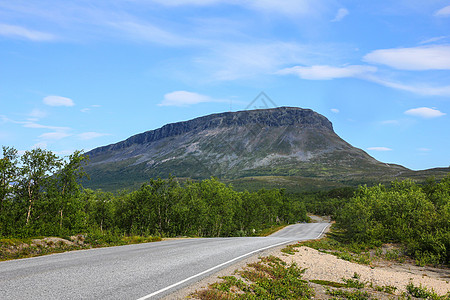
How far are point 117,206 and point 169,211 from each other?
13.2m

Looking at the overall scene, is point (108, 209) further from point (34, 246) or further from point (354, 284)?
point (354, 284)

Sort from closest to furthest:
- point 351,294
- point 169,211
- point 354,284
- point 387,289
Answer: point 351,294
point 387,289
point 354,284
point 169,211

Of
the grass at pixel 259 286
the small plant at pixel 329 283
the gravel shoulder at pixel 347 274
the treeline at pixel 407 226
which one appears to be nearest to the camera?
the grass at pixel 259 286

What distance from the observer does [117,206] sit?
60344mm

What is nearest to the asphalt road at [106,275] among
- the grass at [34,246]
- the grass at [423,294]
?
the grass at [34,246]

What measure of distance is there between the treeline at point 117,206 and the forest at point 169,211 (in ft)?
0.19

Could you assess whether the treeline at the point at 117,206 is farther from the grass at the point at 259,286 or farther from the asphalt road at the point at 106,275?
the grass at the point at 259,286

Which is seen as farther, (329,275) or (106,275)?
(329,275)

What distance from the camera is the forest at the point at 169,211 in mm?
20750

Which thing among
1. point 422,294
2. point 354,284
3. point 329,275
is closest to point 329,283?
point 354,284

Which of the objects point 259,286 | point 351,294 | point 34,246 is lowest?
point 351,294

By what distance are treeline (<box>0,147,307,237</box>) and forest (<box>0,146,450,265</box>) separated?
0.19ft

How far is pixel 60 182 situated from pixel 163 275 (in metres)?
17.3

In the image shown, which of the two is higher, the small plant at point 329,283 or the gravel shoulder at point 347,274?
the small plant at point 329,283
